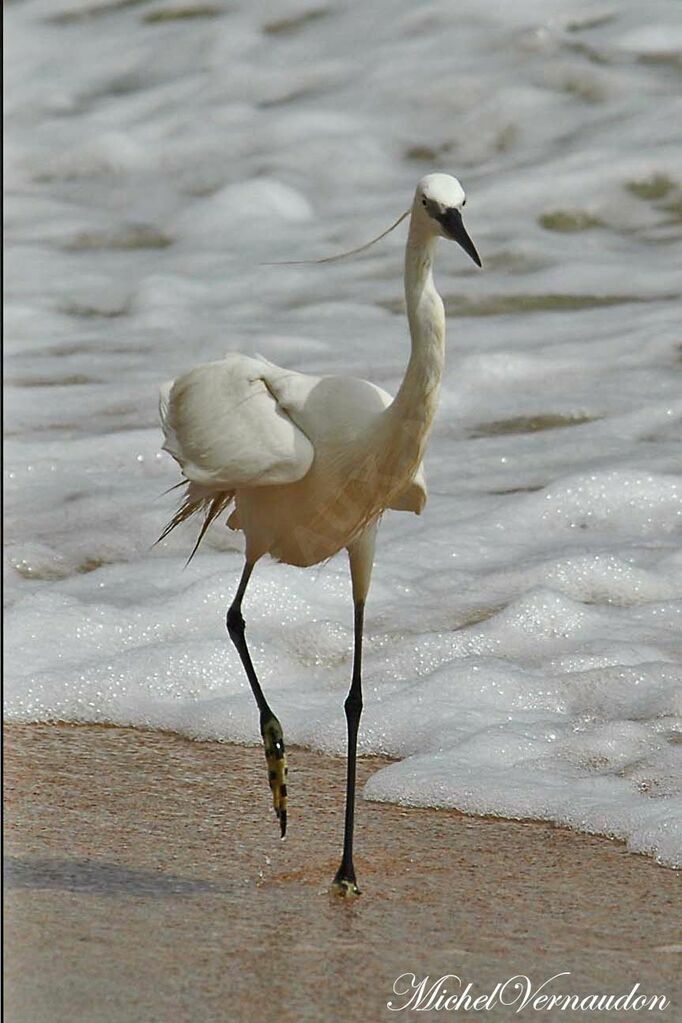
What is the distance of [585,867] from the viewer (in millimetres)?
3422

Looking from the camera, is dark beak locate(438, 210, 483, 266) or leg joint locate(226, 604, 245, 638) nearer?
dark beak locate(438, 210, 483, 266)

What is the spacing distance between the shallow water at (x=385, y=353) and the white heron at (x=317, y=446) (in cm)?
64

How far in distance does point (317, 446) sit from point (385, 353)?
4.09 meters

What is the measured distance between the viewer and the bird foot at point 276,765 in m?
3.42

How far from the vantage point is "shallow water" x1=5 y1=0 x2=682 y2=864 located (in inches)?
173

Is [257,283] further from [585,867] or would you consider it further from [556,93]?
[585,867]

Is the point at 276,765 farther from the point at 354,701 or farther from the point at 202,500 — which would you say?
the point at 202,500

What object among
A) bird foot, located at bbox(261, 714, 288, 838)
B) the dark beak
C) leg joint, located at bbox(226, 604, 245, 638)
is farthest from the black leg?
the dark beak

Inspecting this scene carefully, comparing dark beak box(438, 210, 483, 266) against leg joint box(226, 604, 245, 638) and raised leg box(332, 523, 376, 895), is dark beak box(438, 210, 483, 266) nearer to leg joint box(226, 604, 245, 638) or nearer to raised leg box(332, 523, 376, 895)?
raised leg box(332, 523, 376, 895)

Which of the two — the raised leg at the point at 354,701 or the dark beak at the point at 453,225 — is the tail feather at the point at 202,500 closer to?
the raised leg at the point at 354,701

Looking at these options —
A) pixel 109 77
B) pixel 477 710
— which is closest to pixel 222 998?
pixel 477 710

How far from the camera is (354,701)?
12.0ft

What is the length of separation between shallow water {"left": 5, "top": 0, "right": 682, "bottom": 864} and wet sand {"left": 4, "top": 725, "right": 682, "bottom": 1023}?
204 millimetres

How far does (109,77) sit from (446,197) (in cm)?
889
